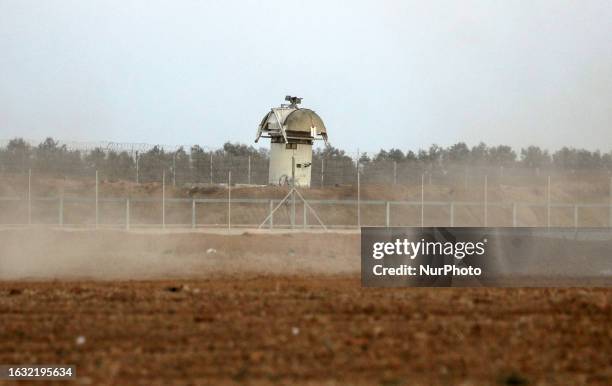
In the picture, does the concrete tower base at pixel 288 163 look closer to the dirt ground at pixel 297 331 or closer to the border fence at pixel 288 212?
the border fence at pixel 288 212

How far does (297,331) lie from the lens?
590 inches

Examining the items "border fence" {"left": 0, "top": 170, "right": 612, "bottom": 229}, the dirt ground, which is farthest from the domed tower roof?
the dirt ground

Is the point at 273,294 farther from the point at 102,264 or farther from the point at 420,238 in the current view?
the point at 102,264

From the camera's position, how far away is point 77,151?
4328 cm

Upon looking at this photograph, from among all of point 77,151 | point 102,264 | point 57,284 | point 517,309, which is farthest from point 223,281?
point 77,151

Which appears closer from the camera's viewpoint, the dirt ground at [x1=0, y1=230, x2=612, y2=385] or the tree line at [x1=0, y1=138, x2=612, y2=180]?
the dirt ground at [x1=0, y1=230, x2=612, y2=385]

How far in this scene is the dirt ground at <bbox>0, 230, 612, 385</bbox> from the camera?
12094 millimetres

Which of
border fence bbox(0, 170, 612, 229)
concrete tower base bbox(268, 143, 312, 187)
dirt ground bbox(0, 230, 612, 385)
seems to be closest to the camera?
dirt ground bbox(0, 230, 612, 385)

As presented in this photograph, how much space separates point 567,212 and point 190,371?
33.4 metres

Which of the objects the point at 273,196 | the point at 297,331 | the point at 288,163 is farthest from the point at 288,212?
the point at 297,331

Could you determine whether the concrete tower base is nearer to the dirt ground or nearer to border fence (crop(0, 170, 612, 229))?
border fence (crop(0, 170, 612, 229))

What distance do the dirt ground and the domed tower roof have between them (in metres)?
27.3

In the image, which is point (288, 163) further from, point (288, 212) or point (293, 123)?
point (288, 212)

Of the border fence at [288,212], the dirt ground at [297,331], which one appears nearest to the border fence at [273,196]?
the border fence at [288,212]
